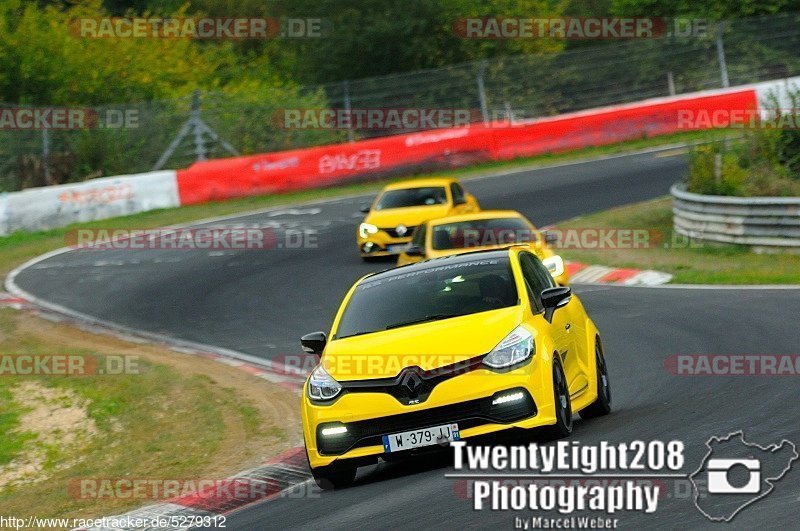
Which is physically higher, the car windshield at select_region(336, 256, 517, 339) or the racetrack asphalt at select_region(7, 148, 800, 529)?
the car windshield at select_region(336, 256, 517, 339)

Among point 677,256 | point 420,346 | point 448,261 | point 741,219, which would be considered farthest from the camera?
point 677,256

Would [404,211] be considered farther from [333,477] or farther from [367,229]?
[333,477]

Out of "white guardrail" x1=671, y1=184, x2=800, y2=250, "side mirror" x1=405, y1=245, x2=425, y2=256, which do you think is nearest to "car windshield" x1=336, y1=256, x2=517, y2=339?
"side mirror" x1=405, y1=245, x2=425, y2=256

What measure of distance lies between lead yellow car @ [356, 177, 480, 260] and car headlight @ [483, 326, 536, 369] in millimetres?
14445

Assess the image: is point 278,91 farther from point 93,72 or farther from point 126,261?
point 126,261

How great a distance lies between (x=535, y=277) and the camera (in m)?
10.5

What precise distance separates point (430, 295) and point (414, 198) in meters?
14.8

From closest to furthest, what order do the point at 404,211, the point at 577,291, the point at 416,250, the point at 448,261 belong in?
1. the point at 448,261
2. the point at 416,250
3. the point at 577,291
4. the point at 404,211

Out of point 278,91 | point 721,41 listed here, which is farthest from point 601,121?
point 278,91

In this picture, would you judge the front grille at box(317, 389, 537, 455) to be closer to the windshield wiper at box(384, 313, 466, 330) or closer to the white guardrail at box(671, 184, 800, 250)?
the windshield wiper at box(384, 313, 466, 330)

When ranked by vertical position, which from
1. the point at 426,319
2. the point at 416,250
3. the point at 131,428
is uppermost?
the point at 426,319

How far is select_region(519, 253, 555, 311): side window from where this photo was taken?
9929mm

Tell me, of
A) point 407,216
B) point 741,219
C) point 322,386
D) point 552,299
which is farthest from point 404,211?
point 322,386

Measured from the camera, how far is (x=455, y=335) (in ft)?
30.0
